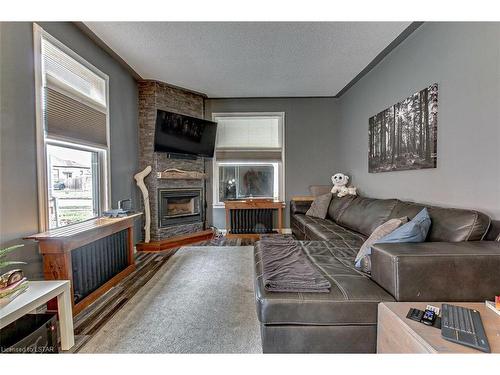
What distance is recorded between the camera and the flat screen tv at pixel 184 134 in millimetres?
3865

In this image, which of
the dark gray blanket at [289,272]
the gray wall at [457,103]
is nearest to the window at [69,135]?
the dark gray blanket at [289,272]

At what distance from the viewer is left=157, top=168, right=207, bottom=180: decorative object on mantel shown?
3.91 m

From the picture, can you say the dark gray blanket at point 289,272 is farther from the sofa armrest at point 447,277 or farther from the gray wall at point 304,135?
the gray wall at point 304,135

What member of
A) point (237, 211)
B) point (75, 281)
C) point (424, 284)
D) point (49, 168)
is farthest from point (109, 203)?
point (424, 284)

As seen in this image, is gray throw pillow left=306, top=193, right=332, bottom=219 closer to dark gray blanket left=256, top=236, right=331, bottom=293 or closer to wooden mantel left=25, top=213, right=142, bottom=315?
dark gray blanket left=256, top=236, right=331, bottom=293

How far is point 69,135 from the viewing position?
2.26m

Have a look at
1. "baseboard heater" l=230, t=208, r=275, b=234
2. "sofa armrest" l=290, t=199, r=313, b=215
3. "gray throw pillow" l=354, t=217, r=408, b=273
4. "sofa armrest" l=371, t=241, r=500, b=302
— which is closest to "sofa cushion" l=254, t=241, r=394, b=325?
"sofa armrest" l=371, t=241, r=500, b=302

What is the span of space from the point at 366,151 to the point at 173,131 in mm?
3260

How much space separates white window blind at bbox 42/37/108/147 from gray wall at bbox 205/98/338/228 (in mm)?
2264

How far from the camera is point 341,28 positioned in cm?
245

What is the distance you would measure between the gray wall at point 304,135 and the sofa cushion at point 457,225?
2.89 m

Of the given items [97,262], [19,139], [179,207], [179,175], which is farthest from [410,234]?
[179,207]

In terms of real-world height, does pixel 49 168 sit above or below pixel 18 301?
above

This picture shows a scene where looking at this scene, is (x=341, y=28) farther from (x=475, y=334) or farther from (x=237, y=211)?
(x=237, y=211)
